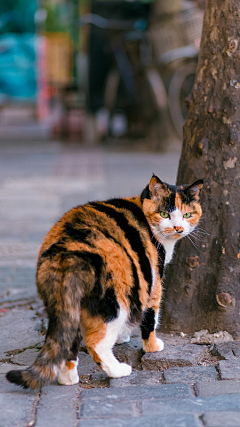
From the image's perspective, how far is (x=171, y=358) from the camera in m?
2.71

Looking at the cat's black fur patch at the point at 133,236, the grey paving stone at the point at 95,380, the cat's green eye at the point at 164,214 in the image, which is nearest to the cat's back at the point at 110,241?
the cat's black fur patch at the point at 133,236

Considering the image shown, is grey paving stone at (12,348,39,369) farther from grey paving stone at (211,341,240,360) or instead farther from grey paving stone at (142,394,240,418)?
grey paving stone at (211,341,240,360)

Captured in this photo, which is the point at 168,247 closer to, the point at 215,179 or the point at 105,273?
the point at 215,179

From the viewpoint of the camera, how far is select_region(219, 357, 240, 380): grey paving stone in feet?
8.27

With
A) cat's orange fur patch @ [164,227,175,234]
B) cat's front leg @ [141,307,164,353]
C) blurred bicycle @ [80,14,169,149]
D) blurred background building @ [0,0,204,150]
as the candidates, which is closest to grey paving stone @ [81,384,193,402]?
cat's front leg @ [141,307,164,353]

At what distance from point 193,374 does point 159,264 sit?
1.90 feet

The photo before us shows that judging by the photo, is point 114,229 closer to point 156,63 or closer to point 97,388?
point 97,388

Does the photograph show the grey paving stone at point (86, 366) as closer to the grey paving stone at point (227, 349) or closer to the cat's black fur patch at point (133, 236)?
the cat's black fur patch at point (133, 236)

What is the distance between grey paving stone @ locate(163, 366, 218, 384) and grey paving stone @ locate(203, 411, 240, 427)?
37 cm

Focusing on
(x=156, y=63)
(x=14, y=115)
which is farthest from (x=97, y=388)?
(x=14, y=115)

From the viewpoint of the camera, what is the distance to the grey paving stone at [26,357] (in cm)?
279

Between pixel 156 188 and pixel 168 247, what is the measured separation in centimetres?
34

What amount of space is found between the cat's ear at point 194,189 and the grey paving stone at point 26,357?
1.21 metres

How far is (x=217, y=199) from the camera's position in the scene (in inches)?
116
